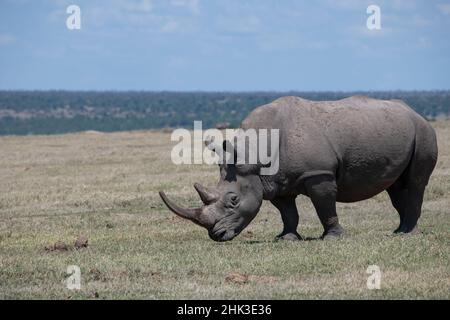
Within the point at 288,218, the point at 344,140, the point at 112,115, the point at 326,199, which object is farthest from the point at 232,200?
the point at 112,115

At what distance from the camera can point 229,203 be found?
15508 millimetres

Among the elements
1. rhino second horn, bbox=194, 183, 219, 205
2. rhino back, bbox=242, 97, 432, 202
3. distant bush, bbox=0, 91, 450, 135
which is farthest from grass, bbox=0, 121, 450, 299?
distant bush, bbox=0, 91, 450, 135

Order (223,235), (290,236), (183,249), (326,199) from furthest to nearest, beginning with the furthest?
(290,236) < (326,199) < (223,235) < (183,249)

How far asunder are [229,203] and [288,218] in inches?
48.7

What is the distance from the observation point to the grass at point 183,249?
12102 mm

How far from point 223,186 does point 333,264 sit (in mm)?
2738

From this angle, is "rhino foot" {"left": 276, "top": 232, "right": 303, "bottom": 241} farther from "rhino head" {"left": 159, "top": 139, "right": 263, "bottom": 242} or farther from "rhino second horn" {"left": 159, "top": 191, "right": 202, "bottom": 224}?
"rhino second horn" {"left": 159, "top": 191, "right": 202, "bottom": 224}

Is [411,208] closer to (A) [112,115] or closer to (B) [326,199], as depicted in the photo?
(B) [326,199]

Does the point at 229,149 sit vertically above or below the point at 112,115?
above

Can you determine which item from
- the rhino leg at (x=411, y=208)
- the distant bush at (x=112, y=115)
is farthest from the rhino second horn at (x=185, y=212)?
the distant bush at (x=112, y=115)

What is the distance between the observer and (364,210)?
21.3m

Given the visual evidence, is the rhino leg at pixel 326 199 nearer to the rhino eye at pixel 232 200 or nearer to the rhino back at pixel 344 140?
the rhino back at pixel 344 140
